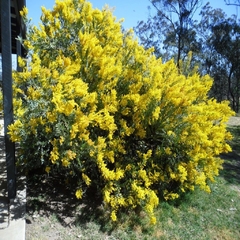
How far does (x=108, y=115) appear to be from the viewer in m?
3.03

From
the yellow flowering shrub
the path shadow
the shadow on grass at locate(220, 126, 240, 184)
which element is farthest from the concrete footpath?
the shadow on grass at locate(220, 126, 240, 184)

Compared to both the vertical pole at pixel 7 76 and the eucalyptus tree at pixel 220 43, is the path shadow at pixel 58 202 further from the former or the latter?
the eucalyptus tree at pixel 220 43

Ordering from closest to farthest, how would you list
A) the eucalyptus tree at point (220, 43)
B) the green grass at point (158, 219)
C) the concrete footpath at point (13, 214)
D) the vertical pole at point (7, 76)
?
the concrete footpath at point (13, 214) → the vertical pole at point (7, 76) → the green grass at point (158, 219) → the eucalyptus tree at point (220, 43)

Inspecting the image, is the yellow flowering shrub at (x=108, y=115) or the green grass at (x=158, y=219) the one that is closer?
the yellow flowering shrub at (x=108, y=115)

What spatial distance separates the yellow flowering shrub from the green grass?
0.70ft

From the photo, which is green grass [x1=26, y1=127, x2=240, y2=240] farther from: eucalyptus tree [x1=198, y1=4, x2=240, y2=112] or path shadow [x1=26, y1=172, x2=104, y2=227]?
eucalyptus tree [x1=198, y1=4, x2=240, y2=112]

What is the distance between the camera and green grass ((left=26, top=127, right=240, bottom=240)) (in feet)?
10.1

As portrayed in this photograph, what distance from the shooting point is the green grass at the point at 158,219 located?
10.1ft

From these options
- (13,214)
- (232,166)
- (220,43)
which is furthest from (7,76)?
(220,43)

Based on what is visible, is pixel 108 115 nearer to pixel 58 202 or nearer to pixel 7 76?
pixel 7 76

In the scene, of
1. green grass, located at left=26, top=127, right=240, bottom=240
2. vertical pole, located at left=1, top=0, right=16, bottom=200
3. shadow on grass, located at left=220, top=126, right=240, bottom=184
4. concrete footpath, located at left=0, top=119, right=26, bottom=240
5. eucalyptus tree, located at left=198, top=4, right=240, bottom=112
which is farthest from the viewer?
eucalyptus tree, located at left=198, top=4, right=240, bottom=112

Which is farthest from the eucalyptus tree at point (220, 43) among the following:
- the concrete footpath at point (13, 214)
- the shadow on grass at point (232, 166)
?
the concrete footpath at point (13, 214)

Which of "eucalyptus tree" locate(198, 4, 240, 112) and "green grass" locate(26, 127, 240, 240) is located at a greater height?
"eucalyptus tree" locate(198, 4, 240, 112)

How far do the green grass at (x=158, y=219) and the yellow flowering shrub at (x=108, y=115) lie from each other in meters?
0.21
